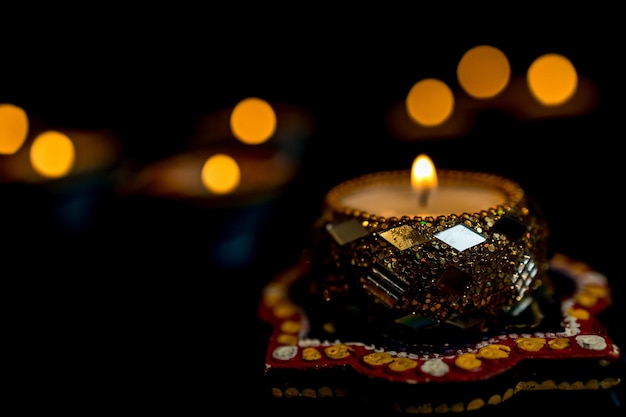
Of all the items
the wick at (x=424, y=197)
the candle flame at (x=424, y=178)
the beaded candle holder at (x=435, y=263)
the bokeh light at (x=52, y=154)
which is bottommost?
the beaded candle holder at (x=435, y=263)

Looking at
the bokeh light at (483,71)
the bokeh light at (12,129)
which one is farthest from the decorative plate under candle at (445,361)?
the bokeh light at (12,129)

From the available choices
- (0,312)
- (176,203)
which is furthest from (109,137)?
(0,312)

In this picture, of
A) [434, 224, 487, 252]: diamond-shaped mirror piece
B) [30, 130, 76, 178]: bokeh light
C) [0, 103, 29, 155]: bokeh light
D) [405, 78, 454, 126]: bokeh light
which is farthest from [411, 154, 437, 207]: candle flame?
[0, 103, 29, 155]: bokeh light

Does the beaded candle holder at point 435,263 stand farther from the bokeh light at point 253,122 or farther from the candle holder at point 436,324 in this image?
the bokeh light at point 253,122

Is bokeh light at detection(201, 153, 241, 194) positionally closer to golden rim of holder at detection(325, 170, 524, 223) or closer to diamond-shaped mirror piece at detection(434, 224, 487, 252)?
golden rim of holder at detection(325, 170, 524, 223)

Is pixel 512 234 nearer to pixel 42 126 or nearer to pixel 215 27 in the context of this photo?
pixel 215 27

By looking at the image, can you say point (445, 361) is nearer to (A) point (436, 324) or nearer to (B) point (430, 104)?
(A) point (436, 324)
